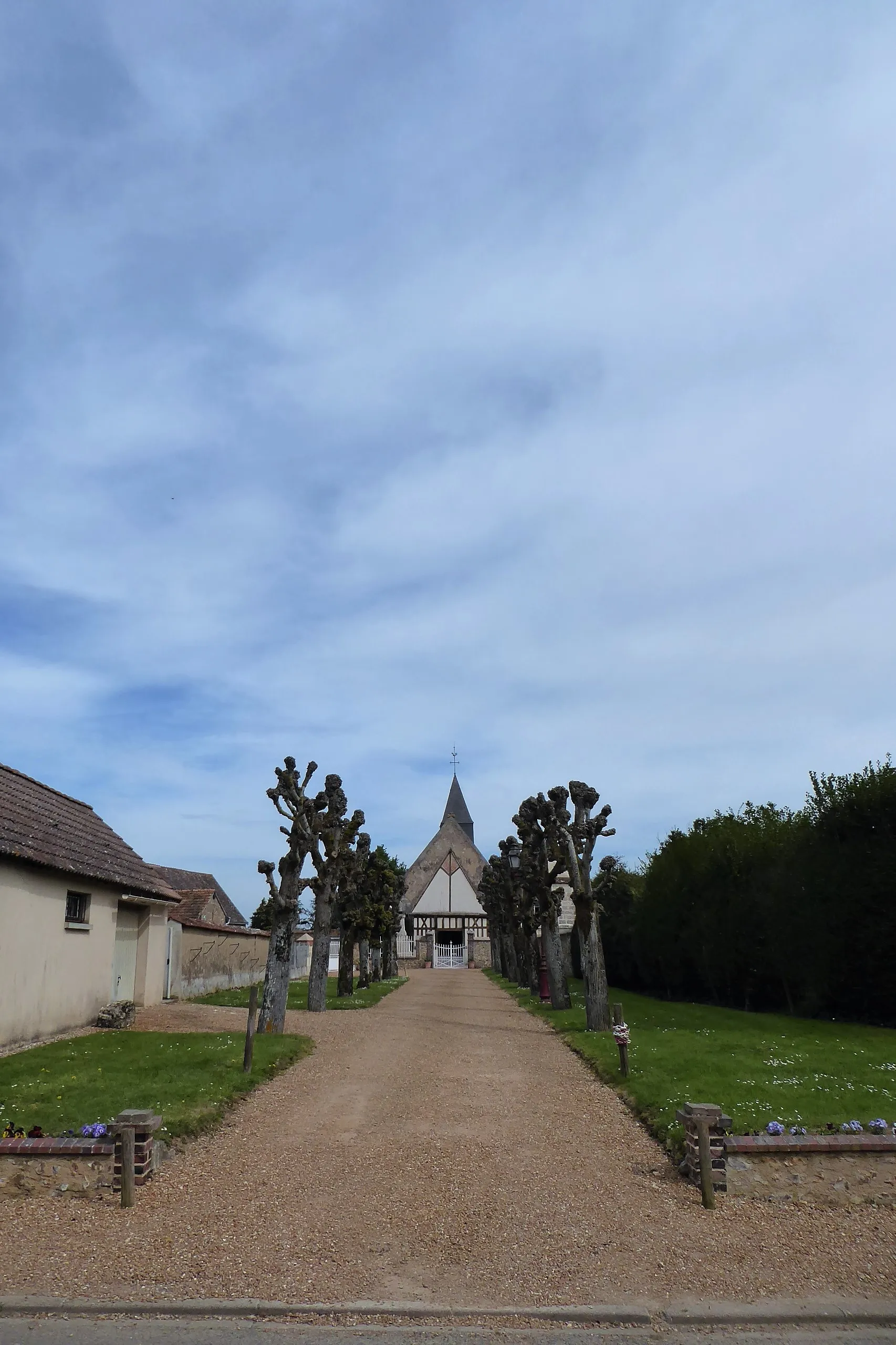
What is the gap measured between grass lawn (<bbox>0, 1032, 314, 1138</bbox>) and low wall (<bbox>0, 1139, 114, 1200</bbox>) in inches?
35.7

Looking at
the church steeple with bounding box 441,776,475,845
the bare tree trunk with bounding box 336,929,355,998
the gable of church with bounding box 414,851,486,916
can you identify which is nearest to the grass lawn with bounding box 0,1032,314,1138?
the bare tree trunk with bounding box 336,929,355,998

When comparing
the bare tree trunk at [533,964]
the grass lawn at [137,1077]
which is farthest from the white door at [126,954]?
the bare tree trunk at [533,964]

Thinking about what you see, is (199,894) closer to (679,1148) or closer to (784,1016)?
(784,1016)

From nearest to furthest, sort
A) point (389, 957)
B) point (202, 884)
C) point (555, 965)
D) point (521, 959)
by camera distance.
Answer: point (555, 965) < point (521, 959) < point (389, 957) < point (202, 884)

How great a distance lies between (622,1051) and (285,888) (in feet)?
30.0

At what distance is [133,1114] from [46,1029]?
33.7 ft

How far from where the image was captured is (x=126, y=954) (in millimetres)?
22234

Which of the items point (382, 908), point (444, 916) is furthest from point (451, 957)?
point (382, 908)

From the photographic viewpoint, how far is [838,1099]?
36.9 ft

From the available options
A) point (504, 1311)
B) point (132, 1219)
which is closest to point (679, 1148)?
point (504, 1311)

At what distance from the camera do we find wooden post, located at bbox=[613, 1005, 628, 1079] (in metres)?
12.7

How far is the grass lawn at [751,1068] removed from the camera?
1055cm

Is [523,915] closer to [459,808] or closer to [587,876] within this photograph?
[587,876]

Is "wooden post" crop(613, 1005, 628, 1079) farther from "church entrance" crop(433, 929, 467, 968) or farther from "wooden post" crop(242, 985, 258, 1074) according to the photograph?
"church entrance" crop(433, 929, 467, 968)
